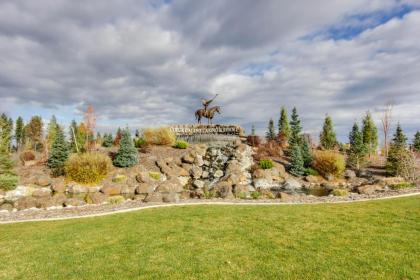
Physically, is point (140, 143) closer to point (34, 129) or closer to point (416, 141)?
point (34, 129)

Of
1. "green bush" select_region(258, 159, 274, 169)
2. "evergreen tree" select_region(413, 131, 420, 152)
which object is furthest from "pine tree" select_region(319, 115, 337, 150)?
"green bush" select_region(258, 159, 274, 169)

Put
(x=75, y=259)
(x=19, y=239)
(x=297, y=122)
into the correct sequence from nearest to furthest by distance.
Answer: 1. (x=75, y=259)
2. (x=19, y=239)
3. (x=297, y=122)

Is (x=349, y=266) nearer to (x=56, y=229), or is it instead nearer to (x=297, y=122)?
(x=56, y=229)

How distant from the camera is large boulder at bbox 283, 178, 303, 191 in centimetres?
2092

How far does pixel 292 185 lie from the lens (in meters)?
21.6

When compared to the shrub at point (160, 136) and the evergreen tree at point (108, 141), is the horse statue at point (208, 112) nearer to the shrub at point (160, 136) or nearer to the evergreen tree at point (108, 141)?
the shrub at point (160, 136)

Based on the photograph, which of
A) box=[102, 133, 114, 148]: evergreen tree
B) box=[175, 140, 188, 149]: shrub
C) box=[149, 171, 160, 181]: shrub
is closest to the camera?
box=[149, 171, 160, 181]: shrub

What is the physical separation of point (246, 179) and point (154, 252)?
57.0 ft

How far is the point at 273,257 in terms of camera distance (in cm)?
525

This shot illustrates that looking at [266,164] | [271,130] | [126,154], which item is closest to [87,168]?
[126,154]

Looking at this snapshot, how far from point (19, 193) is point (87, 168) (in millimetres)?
4413

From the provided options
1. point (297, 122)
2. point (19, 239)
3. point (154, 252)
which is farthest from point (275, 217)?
point (297, 122)

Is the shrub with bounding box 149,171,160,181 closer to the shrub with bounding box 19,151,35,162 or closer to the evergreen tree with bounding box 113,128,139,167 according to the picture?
the evergreen tree with bounding box 113,128,139,167

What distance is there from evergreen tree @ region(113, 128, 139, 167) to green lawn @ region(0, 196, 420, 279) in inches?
582
